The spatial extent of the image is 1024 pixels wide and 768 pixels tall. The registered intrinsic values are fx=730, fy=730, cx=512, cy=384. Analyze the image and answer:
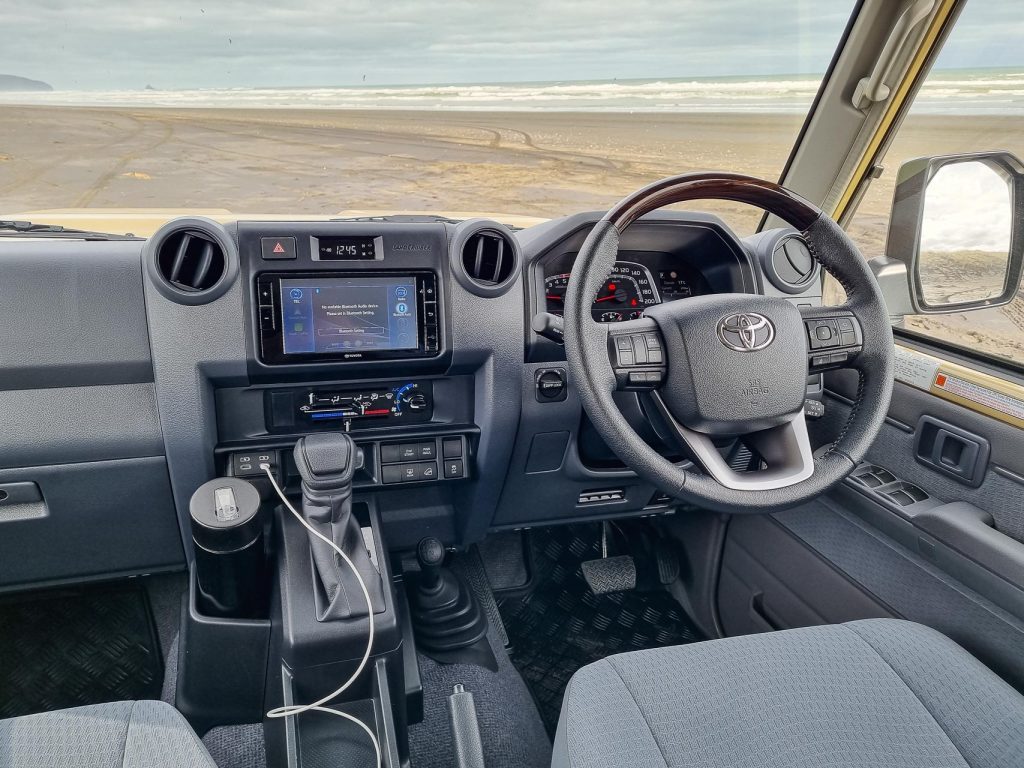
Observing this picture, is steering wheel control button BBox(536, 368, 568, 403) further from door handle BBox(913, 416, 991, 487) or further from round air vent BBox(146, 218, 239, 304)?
door handle BBox(913, 416, 991, 487)

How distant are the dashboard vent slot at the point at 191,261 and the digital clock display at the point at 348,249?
24 centimetres

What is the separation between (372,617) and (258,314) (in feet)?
2.58

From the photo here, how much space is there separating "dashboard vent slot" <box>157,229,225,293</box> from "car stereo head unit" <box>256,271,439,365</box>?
11 cm

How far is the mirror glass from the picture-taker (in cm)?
206

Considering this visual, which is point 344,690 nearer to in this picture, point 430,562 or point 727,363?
point 430,562

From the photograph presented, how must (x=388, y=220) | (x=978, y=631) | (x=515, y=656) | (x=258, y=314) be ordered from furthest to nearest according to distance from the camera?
(x=515, y=656) < (x=388, y=220) < (x=258, y=314) < (x=978, y=631)

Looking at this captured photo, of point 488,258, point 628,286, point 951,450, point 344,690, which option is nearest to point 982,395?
point 951,450

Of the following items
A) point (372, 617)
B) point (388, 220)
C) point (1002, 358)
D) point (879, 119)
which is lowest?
point (372, 617)

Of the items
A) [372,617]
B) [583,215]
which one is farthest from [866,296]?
[372,617]

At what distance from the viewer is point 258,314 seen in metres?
1.82

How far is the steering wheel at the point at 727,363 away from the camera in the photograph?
4.55ft

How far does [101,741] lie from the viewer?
122cm

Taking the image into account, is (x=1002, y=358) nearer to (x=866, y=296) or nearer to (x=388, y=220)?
(x=866, y=296)

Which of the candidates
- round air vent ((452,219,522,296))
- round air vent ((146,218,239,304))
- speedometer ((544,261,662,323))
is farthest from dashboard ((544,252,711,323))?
round air vent ((146,218,239,304))
